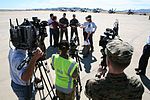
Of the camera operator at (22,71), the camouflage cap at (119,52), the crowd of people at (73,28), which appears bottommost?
the crowd of people at (73,28)

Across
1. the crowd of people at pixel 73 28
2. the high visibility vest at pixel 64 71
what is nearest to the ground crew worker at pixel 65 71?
the high visibility vest at pixel 64 71

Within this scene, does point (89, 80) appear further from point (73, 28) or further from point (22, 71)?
point (73, 28)

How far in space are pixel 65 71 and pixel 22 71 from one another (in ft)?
4.49

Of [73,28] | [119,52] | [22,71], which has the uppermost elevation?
[119,52]

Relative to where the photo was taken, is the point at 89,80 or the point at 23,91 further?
the point at 23,91

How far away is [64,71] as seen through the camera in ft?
15.3

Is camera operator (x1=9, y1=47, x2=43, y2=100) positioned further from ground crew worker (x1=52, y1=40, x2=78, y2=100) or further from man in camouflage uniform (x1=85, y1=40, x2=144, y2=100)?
man in camouflage uniform (x1=85, y1=40, x2=144, y2=100)

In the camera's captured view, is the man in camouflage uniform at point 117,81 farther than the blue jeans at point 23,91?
No

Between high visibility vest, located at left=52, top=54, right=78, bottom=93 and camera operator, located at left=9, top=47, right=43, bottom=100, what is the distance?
0.80 m

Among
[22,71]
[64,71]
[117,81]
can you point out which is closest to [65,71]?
[64,71]

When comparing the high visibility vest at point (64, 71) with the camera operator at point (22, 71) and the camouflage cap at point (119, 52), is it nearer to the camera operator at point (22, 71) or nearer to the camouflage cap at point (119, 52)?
the camera operator at point (22, 71)

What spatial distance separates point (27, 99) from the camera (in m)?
3.93

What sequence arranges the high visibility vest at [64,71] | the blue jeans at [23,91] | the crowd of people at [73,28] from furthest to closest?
1. the crowd of people at [73,28]
2. the high visibility vest at [64,71]
3. the blue jeans at [23,91]

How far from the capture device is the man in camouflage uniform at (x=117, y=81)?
2.39 meters
